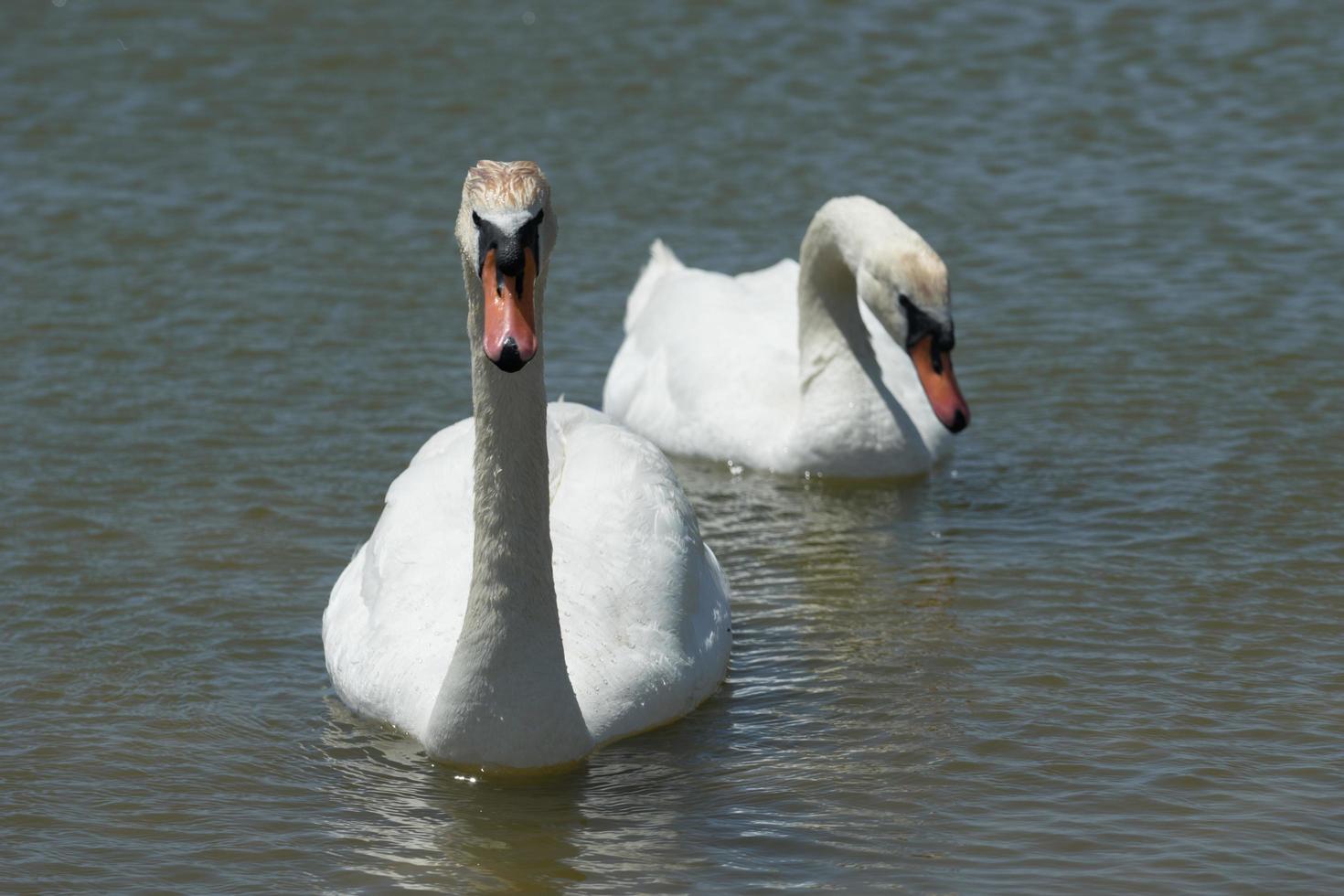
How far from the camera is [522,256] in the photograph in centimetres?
600

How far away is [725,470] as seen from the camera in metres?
10.5

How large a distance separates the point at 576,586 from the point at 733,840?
1.20 m

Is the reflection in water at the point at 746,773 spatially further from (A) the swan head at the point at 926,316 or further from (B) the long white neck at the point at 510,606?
(A) the swan head at the point at 926,316

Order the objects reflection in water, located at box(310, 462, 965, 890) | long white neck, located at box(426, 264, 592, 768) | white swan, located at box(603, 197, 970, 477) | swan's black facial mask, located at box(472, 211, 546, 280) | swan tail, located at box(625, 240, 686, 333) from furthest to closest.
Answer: swan tail, located at box(625, 240, 686, 333) < white swan, located at box(603, 197, 970, 477) < long white neck, located at box(426, 264, 592, 768) < reflection in water, located at box(310, 462, 965, 890) < swan's black facial mask, located at box(472, 211, 546, 280)

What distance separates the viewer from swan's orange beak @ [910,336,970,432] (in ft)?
31.0

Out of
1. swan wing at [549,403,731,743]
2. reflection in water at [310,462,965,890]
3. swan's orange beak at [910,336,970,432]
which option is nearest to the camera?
reflection in water at [310,462,965,890]

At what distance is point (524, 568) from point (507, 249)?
3.67 ft

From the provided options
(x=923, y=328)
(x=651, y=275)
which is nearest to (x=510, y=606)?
(x=923, y=328)

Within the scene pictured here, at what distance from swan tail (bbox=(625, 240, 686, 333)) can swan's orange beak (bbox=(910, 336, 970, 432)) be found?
2509mm

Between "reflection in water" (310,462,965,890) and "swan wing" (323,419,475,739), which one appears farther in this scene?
"swan wing" (323,419,475,739)

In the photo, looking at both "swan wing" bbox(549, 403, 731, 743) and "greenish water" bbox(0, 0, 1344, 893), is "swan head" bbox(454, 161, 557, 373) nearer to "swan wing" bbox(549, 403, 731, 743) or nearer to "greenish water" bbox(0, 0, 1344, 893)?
"swan wing" bbox(549, 403, 731, 743)

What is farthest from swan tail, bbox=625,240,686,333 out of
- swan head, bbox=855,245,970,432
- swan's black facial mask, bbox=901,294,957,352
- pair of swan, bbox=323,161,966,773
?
pair of swan, bbox=323,161,966,773

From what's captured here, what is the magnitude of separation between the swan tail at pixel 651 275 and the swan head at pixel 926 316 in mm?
2294

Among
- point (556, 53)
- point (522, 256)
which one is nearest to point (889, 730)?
point (522, 256)
